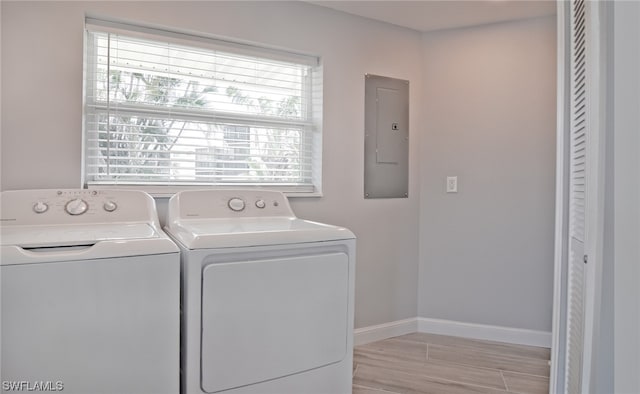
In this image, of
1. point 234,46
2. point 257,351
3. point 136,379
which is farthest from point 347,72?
point 136,379

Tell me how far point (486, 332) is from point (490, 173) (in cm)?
106

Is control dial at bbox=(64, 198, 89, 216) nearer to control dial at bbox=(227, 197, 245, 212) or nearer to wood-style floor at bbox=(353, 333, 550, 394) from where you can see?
control dial at bbox=(227, 197, 245, 212)

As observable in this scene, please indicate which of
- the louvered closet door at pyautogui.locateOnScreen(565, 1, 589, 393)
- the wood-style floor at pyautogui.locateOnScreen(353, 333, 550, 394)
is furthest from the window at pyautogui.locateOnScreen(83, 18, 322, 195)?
the louvered closet door at pyautogui.locateOnScreen(565, 1, 589, 393)

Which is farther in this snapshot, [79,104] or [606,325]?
[79,104]

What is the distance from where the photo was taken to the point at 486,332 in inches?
111

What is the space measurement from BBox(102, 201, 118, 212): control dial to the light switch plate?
2067 millimetres

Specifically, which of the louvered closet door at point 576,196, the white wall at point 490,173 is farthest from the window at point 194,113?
the louvered closet door at point 576,196

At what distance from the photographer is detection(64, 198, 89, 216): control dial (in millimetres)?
1652

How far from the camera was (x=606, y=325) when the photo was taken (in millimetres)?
719

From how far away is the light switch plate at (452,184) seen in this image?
287 centimetres

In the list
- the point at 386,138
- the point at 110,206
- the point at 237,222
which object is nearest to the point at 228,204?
the point at 237,222

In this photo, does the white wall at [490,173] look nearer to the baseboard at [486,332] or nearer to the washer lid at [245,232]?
the baseboard at [486,332]

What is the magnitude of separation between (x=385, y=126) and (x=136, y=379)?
2067 mm

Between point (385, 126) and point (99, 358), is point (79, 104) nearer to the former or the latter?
point (99, 358)
